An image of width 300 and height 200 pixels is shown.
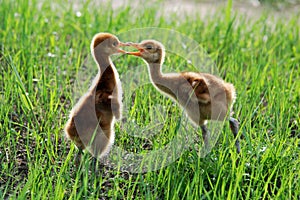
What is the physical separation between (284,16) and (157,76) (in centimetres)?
306

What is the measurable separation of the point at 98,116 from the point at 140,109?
75cm

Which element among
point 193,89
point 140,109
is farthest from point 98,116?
point 140,109

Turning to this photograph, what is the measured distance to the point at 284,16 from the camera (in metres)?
6.05

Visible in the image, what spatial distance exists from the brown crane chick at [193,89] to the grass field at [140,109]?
19 cm

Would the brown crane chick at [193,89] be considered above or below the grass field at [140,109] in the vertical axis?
above

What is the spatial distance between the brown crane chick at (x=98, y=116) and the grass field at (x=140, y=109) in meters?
0.11

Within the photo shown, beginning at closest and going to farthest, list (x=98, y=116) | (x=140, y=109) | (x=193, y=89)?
(x=98, y=116) < (x=193, y=89) < (x=140, y=109)

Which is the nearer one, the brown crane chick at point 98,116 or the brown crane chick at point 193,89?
the brown crane chick at point 98,116

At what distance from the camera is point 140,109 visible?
380 cm

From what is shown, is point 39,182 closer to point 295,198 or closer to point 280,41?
point 295,198

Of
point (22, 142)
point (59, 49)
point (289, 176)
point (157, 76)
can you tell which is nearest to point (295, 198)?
point (289, 176)

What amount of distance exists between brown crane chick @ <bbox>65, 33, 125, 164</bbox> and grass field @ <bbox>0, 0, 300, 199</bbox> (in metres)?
0.11

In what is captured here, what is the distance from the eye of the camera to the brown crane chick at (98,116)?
10.0ft

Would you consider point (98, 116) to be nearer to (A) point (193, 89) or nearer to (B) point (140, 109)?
(A) point (193, 89)
